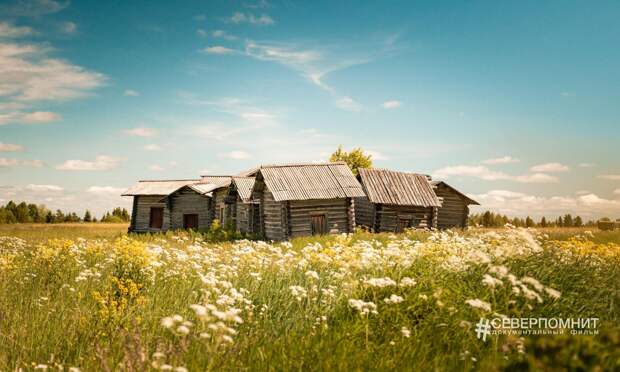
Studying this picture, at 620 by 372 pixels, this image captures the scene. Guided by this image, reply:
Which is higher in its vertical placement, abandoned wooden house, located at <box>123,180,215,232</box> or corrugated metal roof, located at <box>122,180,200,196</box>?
corrugated metal roof, located at <box>122,180,200,196</box>

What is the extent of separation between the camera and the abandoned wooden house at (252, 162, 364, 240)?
2866 centimetres

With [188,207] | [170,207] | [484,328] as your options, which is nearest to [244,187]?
[188,207]

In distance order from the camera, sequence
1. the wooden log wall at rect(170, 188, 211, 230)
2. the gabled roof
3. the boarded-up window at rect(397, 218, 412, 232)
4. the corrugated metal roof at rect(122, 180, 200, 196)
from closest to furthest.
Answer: the boarded-up window at rect(397, 218, 412, 232)
the gabled roof
the wooden log wall at rect(170, 188, 211, 230)
the corrugated metal roof at rect(122, 180, 200, 196)

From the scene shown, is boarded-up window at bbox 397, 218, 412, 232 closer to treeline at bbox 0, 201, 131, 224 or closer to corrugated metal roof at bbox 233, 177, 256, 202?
corrugated metal roof at bbox 233, 177, 256, 202

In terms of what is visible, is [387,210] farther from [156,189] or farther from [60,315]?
[60,315]

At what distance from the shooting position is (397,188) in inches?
1359

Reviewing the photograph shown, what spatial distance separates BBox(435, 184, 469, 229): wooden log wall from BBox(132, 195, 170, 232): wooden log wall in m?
24.8

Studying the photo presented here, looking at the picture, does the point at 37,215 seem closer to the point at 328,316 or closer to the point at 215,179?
the point at 215,179

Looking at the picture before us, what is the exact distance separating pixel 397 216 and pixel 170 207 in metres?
21.7

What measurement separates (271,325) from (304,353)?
51.0 inches

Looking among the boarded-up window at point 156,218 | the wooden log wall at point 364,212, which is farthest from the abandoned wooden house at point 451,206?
the boarded-up window at point 156,218

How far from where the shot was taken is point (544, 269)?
736 centimetres

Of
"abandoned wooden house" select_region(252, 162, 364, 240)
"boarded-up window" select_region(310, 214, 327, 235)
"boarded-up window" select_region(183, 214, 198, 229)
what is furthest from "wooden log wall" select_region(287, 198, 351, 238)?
"boarded-up window" select_region(183, 214, 198, 229)

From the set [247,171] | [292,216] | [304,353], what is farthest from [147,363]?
[247,171]
